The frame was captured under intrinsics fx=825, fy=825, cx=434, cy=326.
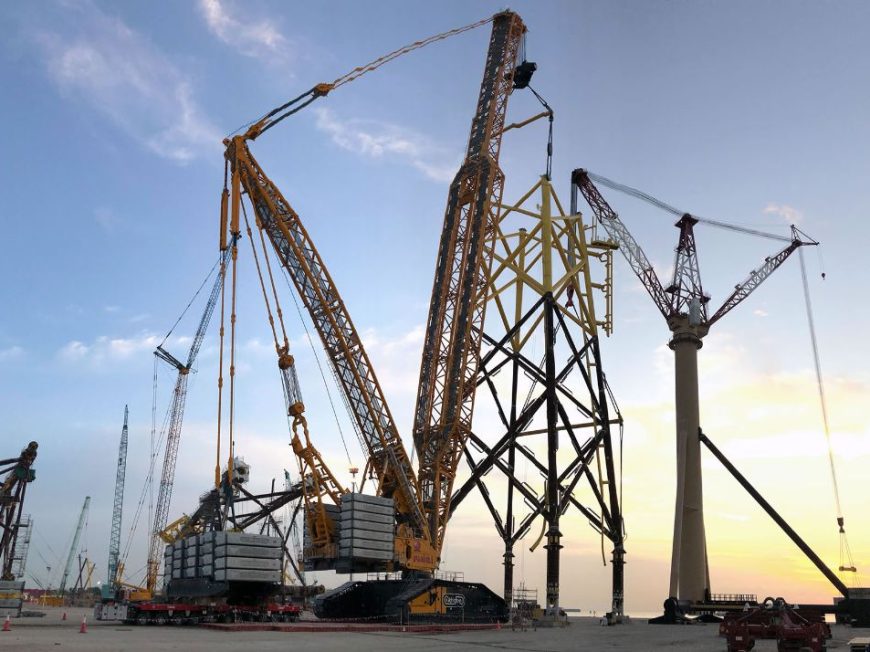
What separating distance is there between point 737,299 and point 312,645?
192 ft

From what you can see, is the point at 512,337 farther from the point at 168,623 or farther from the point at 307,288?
the point at 168,623

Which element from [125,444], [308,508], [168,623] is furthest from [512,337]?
[125,444]

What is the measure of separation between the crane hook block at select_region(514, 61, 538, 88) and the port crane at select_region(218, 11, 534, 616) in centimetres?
208

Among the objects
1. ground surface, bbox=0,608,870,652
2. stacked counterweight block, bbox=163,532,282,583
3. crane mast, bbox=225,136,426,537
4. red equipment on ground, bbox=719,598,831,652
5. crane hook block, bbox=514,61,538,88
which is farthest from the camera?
crane hook block, bbox=514,61,538,88

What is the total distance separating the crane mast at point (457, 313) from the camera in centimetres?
5494

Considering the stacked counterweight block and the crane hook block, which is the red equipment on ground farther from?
the crane hook block

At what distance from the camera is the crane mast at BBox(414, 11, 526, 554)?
180ft

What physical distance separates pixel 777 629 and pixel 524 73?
4648 centimetres

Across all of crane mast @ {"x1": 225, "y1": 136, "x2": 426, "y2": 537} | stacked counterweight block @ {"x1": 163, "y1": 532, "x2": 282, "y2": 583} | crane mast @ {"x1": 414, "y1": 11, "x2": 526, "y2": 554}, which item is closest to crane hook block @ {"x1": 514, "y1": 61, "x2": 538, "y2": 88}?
crane mast @ {"x1": 414, "y1": 11, "x2": 526, "y2": 554}

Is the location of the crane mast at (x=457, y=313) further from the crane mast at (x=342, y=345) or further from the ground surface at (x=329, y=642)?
the ground surface at (x=329, y=642)

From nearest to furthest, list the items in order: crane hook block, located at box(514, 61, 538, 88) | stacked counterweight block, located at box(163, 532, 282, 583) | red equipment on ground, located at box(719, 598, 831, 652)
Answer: red equipment on ground, located at box(719, 598, 831, 652)
stacked counterweight block, located at box(163, 532, 282, 583)
crane hook block, located at box(514, 61, 538, 88)

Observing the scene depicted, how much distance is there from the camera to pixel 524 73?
6275 centimetres

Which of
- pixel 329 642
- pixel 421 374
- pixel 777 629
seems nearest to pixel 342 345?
pixel 421 374

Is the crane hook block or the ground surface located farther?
Answer: the crane hook block
